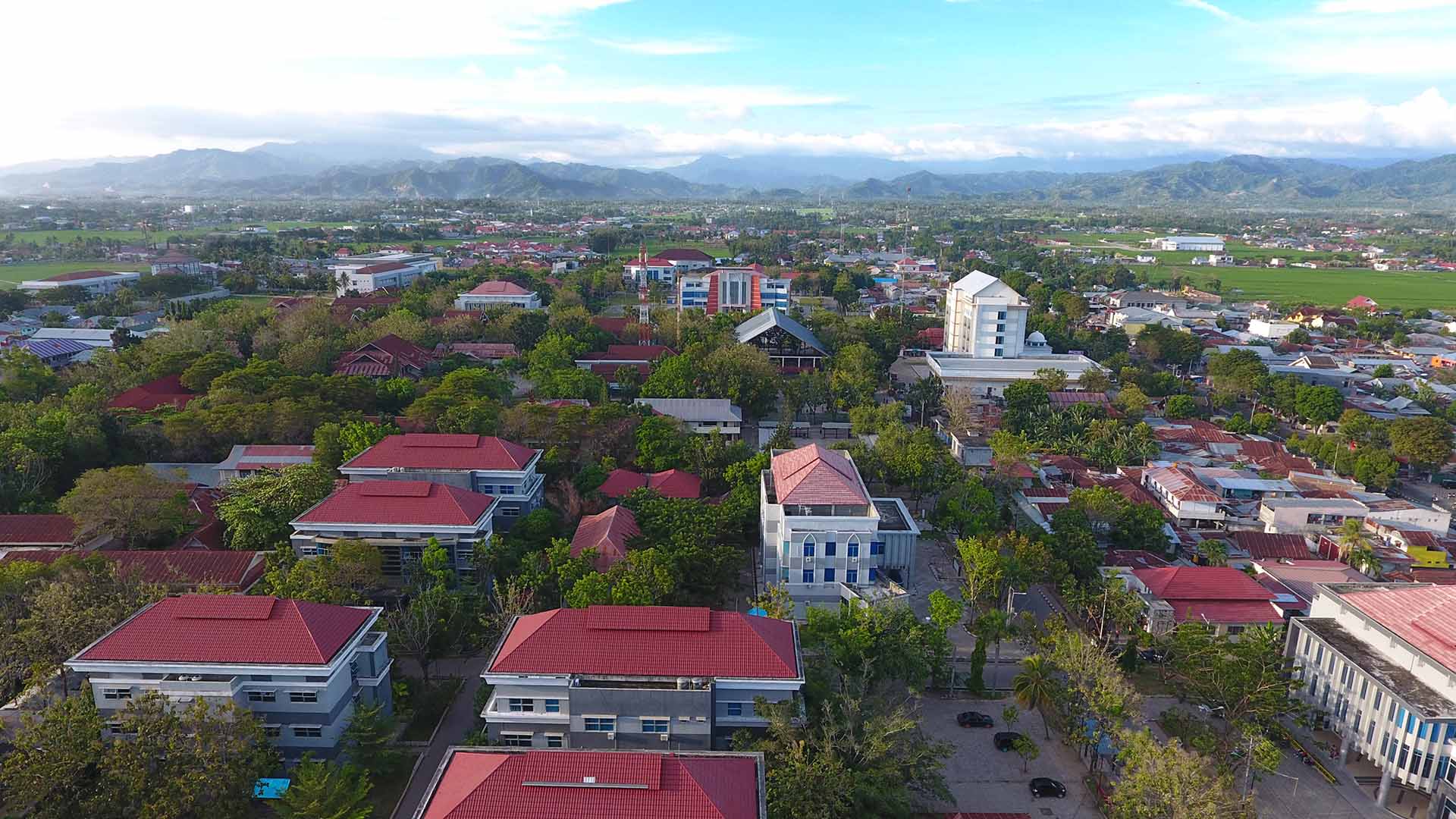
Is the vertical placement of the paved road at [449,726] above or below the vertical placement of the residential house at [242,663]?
below

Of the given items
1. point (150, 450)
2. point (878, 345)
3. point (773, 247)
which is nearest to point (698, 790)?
point (150, 450)

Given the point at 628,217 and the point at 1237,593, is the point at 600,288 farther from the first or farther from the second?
the point at 628,217

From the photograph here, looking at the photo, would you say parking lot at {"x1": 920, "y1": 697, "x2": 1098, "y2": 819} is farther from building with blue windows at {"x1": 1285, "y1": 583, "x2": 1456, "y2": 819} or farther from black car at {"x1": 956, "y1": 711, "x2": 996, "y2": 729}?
building with blue windows at {"x1": 1285, "y1": 583, "x2": 1456, "y2": 819}

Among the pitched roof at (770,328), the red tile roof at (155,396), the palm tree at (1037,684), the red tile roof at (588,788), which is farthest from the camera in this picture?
the pitched roof at (770,328)

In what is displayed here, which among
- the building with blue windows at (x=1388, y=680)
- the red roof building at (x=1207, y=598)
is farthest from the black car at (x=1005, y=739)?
the building with blue windows at (x=1388, y=680)

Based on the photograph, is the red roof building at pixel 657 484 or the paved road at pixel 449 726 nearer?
the paved road at pixel 449 726

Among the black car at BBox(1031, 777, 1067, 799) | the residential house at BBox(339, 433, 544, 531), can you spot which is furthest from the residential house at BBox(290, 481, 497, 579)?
the black car at BBox(1031, 777, 1067, 799)

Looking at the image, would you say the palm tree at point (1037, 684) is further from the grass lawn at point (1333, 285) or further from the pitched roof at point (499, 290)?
the grass lawn at point (1333, 285)
